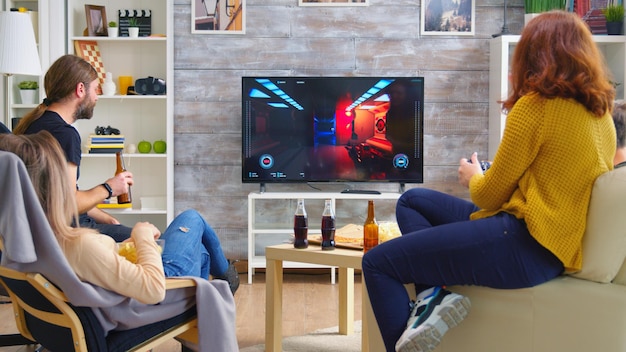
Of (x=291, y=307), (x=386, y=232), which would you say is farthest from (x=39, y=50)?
(x=386, y=232)

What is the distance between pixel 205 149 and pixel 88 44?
108 cm

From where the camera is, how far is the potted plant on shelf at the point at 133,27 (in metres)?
5.33

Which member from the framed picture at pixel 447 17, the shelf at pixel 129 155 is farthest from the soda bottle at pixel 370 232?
the framed picture at pixel 447 17

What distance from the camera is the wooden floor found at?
385cm

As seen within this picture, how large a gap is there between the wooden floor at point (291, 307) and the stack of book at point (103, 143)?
120 centimetres

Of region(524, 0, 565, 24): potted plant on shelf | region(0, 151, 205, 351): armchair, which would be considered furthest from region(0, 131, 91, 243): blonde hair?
region(524, 0, 565, 24): potted plant on shelf

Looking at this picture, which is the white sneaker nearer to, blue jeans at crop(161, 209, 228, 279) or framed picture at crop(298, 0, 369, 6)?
blue jeans at crop(161, 209, 228, 279)

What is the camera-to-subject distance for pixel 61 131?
3428 millimetres

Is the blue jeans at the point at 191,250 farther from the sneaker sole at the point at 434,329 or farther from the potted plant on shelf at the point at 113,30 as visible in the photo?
the potted plant on shelf at the point at 113,30

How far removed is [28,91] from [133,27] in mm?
818

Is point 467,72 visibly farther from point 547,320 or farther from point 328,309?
point 547,320

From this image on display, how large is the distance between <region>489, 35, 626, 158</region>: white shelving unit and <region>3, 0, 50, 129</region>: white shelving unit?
9.88 feet

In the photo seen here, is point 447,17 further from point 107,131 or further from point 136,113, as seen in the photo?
point 107,131

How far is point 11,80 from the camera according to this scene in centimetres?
530
